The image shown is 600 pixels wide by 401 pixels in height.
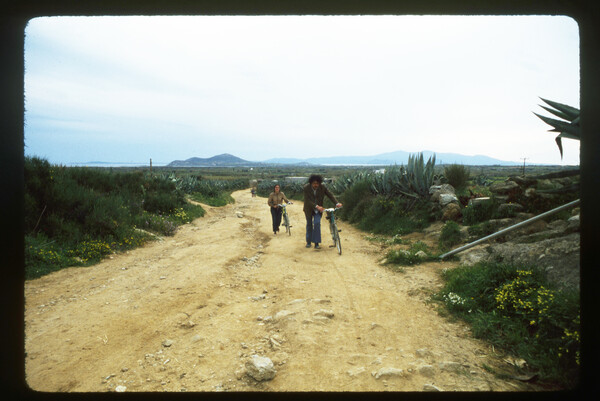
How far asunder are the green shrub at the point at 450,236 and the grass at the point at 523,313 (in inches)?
103

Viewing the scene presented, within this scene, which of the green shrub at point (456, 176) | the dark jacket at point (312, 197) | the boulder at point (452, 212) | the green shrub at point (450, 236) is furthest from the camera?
the green shrub at point (456, 176)

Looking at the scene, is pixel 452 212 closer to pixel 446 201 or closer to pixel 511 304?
pixel 446 201

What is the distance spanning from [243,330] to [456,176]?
11.3 metres

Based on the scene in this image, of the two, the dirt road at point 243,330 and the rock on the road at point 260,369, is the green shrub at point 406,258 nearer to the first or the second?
the dirt road at point 243,330

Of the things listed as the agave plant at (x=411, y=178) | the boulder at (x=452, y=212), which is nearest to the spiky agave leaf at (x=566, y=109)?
the boulder at (x=452, y=212)

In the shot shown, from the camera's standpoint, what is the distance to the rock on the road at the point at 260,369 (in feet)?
7.91

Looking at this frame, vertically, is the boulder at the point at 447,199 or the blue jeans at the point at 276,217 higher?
the boulder at the point at 447,199

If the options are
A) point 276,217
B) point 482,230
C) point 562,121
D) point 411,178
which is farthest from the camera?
point 411,178

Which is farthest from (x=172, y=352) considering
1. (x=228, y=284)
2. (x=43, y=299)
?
(x=43, y=299)

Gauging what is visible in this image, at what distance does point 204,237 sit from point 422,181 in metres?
7.31

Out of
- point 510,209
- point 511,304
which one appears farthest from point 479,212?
point 511,304

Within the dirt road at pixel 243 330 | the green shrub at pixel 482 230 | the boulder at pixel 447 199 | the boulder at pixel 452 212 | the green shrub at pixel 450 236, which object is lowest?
the dirt road at pixel 243 330

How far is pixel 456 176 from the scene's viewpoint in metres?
12.1

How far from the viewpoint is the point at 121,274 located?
582 centimetres
